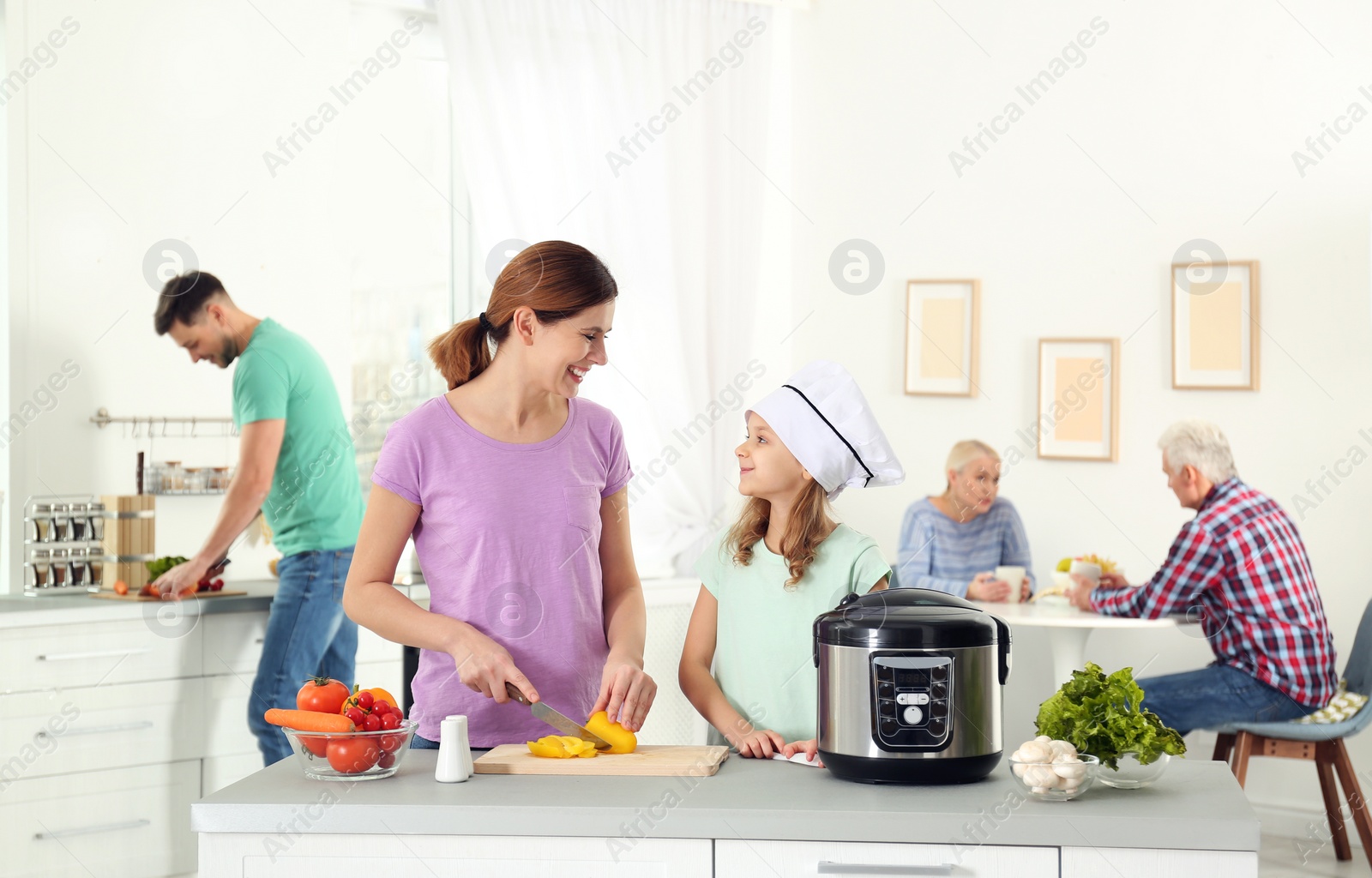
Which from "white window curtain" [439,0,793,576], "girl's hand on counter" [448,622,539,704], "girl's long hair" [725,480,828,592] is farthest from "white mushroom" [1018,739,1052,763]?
"white window curtain" [439,0,793,576]

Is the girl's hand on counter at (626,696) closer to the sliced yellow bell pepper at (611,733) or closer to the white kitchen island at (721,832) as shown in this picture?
the sliced yellow bell pepper at (611,733)

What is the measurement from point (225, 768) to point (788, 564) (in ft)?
7.74

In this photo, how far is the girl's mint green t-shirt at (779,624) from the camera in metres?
1.80

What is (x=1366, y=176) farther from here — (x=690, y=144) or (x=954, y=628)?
(x=954, y=628)

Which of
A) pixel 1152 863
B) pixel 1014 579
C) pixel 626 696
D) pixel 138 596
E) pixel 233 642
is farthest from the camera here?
pixel 1014 579

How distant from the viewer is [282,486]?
3543mm

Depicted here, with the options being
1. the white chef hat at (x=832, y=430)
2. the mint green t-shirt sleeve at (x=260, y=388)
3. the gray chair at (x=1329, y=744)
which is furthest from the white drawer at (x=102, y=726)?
the gray chair at (x=1329, y=744)

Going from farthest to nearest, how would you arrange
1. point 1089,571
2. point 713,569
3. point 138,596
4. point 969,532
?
1. point 969,532
2. point 1089,571
3. point 138,596
4. point 713,569

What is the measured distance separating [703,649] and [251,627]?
210 cm

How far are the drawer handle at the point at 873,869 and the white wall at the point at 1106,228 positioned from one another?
10.9 feet

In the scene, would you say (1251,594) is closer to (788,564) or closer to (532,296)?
(788,564)

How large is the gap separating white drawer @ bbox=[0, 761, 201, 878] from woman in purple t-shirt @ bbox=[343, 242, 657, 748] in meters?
2.04

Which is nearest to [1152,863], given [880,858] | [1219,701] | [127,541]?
[880,858]

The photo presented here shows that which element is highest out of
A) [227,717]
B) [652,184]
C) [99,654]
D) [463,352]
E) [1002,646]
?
[652,184]
